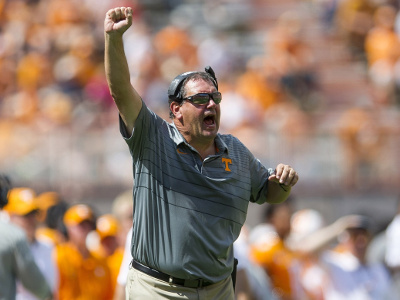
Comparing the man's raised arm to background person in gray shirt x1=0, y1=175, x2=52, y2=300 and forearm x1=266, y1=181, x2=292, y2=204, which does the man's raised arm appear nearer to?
forearm x1=266, y1=181, x2=292, y2=204

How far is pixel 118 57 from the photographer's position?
18.0 ft

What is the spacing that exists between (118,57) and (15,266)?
2149 millimetres

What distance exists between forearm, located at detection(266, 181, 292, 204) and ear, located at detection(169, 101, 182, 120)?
→ 0.75 meters

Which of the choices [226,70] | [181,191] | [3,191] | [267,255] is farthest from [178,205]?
[226,70]

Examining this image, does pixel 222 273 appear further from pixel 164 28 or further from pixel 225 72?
pixel 164 28

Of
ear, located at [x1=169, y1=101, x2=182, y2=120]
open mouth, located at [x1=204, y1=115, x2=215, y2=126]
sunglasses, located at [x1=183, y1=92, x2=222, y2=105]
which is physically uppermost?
sunglasses, located at [x1=183, y1=92, x2=222, y2=105]

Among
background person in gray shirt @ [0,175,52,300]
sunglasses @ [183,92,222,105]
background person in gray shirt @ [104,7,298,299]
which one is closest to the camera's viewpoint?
background person in gray shirt @ [104,7,298,299]

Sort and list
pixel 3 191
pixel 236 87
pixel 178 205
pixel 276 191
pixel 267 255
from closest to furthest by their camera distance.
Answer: pixel 178 205
pixel 276 191
pixel 3 191
pixel 267 255
pixel 236 87

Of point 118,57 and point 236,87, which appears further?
point 236,87

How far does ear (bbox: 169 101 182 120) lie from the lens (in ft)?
19.4

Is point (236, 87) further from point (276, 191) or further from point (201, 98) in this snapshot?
point (201, 98)

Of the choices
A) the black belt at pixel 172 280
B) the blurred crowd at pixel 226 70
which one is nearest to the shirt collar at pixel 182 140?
the black belt at pixel 172 280

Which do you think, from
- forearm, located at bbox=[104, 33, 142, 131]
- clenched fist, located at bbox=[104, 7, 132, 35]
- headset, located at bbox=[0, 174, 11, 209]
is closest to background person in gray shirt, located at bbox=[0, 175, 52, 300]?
headset, located at bbox=[0, 174, 11, 209]

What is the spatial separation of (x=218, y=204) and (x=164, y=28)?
1438 centimetres
